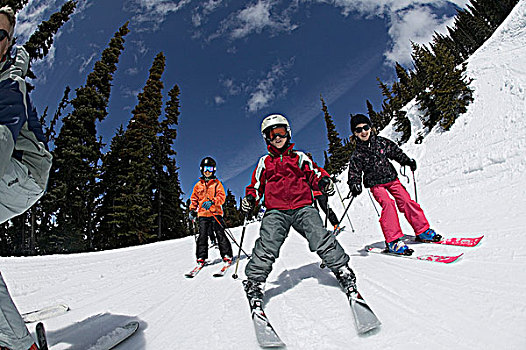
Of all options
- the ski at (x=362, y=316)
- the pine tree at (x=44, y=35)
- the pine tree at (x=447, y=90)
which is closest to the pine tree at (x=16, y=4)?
the pine tree at (x=44, y=35)

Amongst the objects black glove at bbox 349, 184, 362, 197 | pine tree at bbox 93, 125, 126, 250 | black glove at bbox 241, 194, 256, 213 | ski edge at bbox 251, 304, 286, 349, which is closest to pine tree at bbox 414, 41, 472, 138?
black glove at bbox 349, 184, 362, 197

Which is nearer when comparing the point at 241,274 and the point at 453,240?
the point at 453,240

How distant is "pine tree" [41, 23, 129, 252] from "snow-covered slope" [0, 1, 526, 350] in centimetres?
1279

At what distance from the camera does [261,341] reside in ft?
5.54

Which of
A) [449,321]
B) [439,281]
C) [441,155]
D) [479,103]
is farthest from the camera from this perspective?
[479,103]

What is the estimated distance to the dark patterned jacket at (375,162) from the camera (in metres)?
4.30

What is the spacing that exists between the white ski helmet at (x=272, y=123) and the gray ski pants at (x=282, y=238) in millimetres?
1012

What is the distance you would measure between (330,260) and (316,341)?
80cm

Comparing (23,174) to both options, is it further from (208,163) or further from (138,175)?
(138,175)

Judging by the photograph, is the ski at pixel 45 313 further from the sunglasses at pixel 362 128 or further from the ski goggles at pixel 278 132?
the sunglasses at pixel 362 128

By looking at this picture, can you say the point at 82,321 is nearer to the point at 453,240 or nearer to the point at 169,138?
the point at 453,240

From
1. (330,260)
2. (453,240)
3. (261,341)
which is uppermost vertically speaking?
(330,260)

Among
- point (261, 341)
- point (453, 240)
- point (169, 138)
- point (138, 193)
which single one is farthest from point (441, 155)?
point (169, 138)

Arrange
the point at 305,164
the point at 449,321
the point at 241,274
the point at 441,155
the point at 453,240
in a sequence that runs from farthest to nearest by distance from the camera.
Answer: the point at 441,155, the point at 241,274, the point at 453,240, the point at 305,164, the point at 449,321
